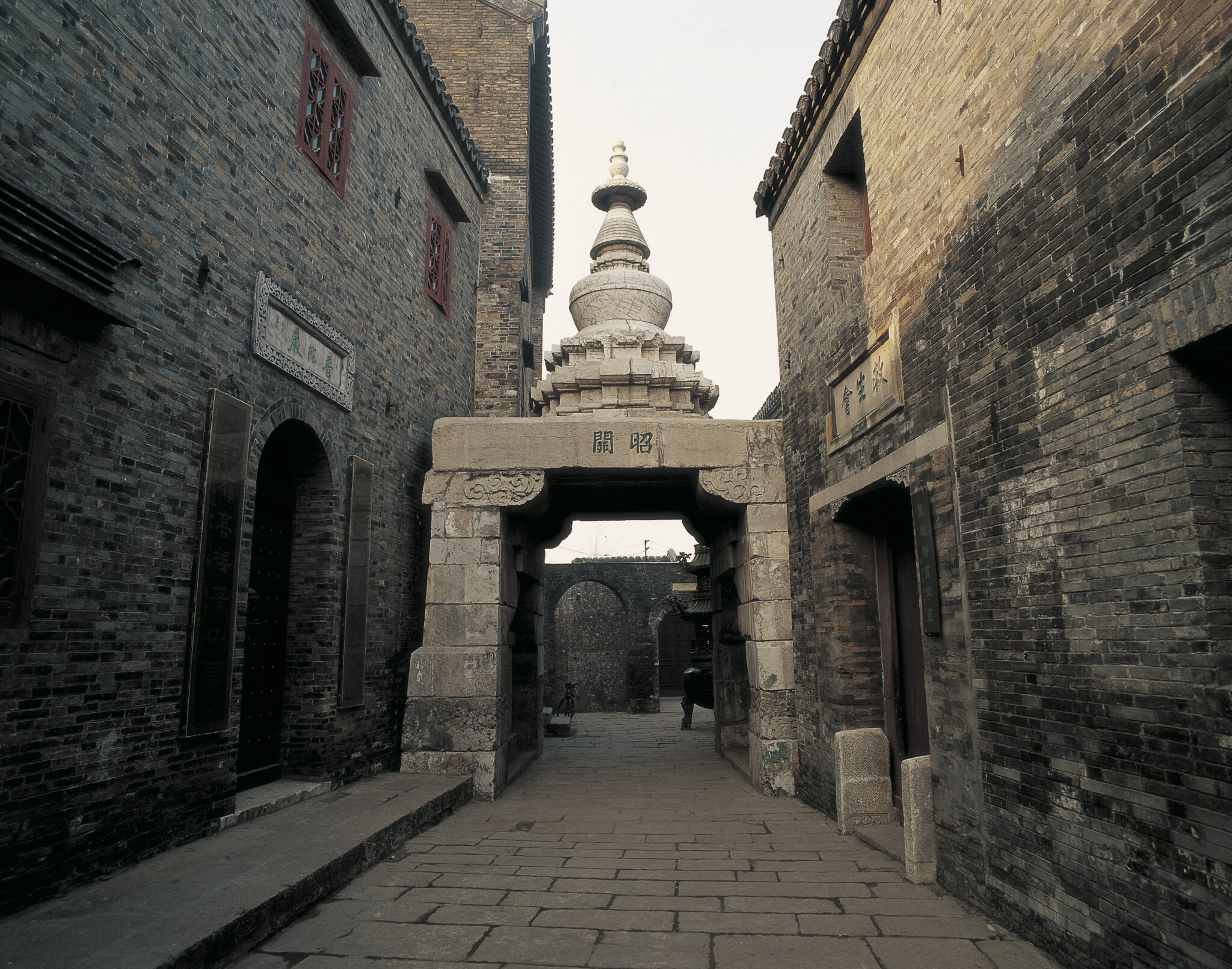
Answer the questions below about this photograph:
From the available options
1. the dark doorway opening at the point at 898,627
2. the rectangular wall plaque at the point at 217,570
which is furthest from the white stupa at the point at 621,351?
the rectangular wall plaque at the point at 217,570

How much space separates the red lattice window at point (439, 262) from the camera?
10250 mm

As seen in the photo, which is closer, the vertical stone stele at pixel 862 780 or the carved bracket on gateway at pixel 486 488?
the vertical stone stele at pixel 862 780

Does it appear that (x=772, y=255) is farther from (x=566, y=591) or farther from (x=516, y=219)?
(x=566, y=591)

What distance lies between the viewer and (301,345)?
269 inches

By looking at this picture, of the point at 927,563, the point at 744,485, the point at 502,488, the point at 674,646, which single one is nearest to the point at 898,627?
the point at 927,563

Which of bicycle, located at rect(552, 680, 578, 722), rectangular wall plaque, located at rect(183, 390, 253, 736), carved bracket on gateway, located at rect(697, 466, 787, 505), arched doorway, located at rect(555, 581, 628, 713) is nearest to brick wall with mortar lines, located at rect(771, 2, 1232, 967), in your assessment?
carved bracket on gateway, located at rect(697, 466, 787, 505)

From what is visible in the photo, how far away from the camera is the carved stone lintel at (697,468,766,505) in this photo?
8.12 meters

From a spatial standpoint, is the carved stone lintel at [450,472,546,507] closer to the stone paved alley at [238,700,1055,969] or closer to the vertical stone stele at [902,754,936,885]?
the stone paved alley at [238,700,1055,969]

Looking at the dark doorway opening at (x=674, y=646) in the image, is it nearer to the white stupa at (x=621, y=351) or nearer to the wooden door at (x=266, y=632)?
the white stupa at (x=621, y=351)

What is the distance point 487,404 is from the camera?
12.7 m

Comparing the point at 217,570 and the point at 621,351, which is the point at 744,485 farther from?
the point at 217,570

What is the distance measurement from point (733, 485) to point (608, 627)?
47.4ft

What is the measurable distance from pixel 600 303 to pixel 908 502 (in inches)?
222

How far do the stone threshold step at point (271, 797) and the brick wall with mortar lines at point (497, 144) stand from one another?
689 centimetres
